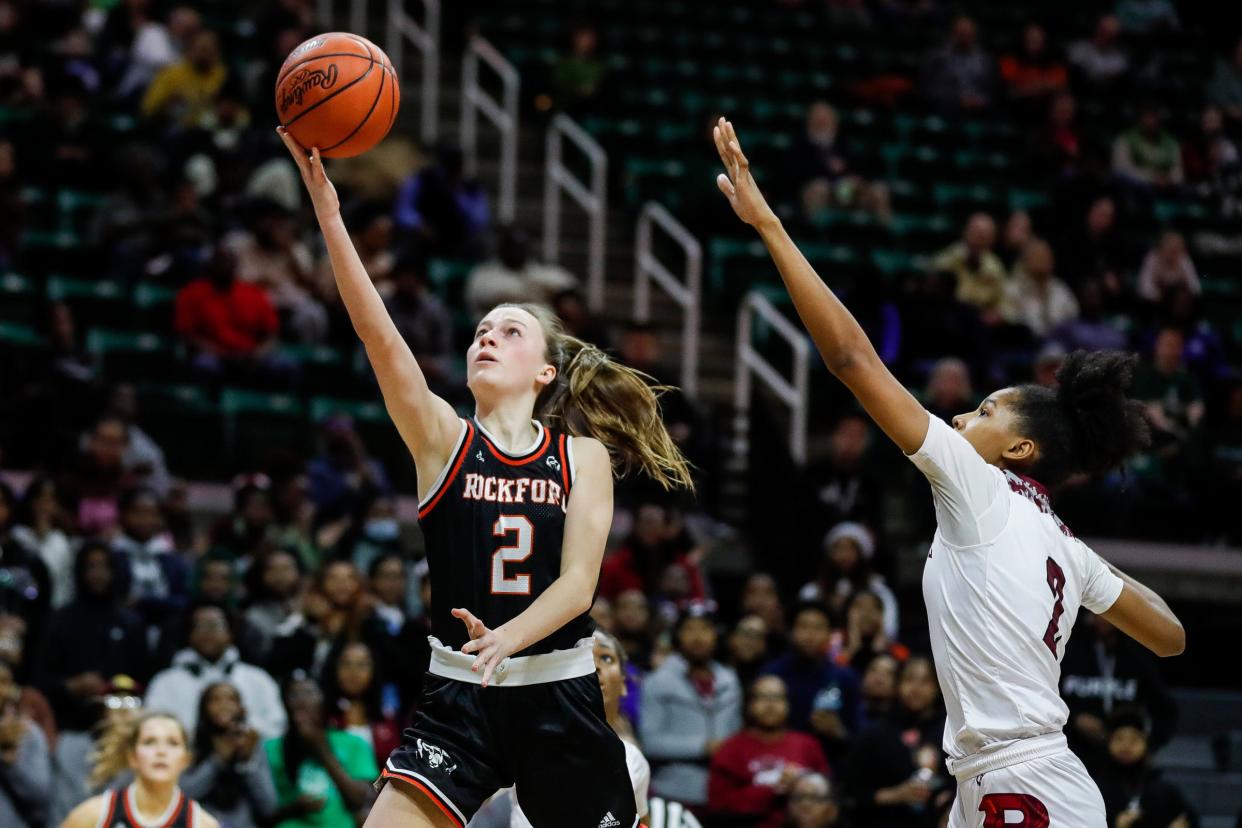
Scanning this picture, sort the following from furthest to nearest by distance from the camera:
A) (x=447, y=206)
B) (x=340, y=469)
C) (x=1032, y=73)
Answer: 1. (x=1032, y=73)
2. (x=447, y=206)
3. (x=340, y=469)

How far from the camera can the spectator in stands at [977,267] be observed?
14367 millimetres

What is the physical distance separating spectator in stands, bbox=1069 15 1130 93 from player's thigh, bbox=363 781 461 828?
48.8 ft

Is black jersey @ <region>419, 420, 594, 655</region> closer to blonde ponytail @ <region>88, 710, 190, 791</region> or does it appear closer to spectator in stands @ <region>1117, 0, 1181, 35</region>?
blonde ponytail @ <region>88, 710, 190, 791</region>

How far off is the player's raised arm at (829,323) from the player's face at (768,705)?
182 inches

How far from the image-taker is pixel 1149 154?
664 inches

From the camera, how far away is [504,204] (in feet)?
50.4

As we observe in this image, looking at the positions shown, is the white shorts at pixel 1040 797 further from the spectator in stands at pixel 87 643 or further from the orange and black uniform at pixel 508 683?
the spectator in stands at pixel 87 643

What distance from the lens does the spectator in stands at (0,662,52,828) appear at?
832cm

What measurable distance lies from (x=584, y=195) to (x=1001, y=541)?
34.8 feet

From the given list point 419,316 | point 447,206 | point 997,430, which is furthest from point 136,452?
point 997,430

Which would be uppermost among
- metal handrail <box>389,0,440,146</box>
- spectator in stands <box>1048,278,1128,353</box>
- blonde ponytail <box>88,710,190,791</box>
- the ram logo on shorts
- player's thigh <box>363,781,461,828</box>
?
metal handrail <box>389,0,440,146</box>

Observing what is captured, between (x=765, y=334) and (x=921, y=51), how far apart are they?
17.7 ft

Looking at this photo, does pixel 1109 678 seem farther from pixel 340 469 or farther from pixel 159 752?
pixel 159 752

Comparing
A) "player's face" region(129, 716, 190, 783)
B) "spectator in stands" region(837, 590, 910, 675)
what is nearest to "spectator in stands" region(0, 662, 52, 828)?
"player's face" region(129, 716, 190, 783)
